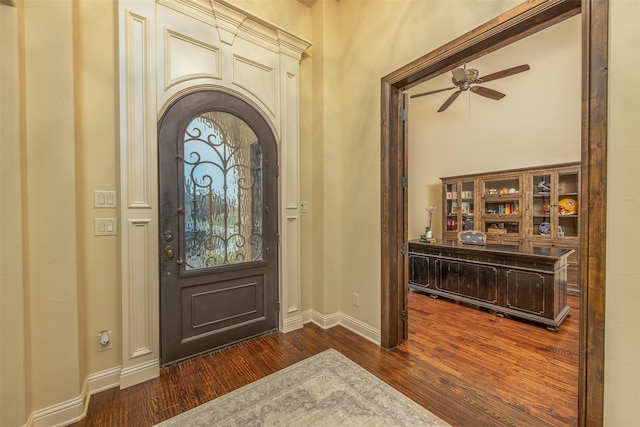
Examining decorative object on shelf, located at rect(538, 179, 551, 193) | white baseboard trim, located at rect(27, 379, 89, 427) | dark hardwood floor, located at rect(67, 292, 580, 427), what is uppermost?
decorative object on shelf, located at rect(538, 179, 551, 193)

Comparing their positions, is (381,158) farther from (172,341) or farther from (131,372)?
(131,372)

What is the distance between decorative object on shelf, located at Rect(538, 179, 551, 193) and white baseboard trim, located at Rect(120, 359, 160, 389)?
5495mm

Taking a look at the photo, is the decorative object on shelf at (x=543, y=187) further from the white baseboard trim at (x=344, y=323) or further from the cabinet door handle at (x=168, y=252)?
the cabinet door handle at (x=168, y=252)

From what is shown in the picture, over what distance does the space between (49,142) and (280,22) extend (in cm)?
227

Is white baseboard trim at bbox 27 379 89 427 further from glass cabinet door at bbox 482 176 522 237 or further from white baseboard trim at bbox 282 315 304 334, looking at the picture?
glass cabinet door at bbox 482 176 522 237

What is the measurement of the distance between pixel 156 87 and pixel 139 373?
2.17 metres

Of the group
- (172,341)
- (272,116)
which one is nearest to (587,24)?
(272,116)

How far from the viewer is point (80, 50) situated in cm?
182

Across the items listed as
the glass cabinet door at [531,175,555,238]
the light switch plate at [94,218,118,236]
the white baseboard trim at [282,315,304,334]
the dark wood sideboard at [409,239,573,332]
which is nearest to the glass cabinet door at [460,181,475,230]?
the glass cabinet door at [531,175,555,238]

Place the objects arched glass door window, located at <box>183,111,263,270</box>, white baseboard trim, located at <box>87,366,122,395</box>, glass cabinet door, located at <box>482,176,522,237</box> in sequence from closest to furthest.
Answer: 1. white baseboard trim, located at <box>87,366,122,395</box>
2. arched glass door window, located at <box>183,111,263,270</box>
3. glass cabinet door, located at <box>482,176,522,237</box>

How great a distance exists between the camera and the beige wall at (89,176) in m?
1.26

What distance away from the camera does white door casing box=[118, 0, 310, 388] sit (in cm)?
195

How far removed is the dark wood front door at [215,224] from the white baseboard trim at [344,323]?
45cm

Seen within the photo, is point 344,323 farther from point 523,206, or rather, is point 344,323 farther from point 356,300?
point 523,206
